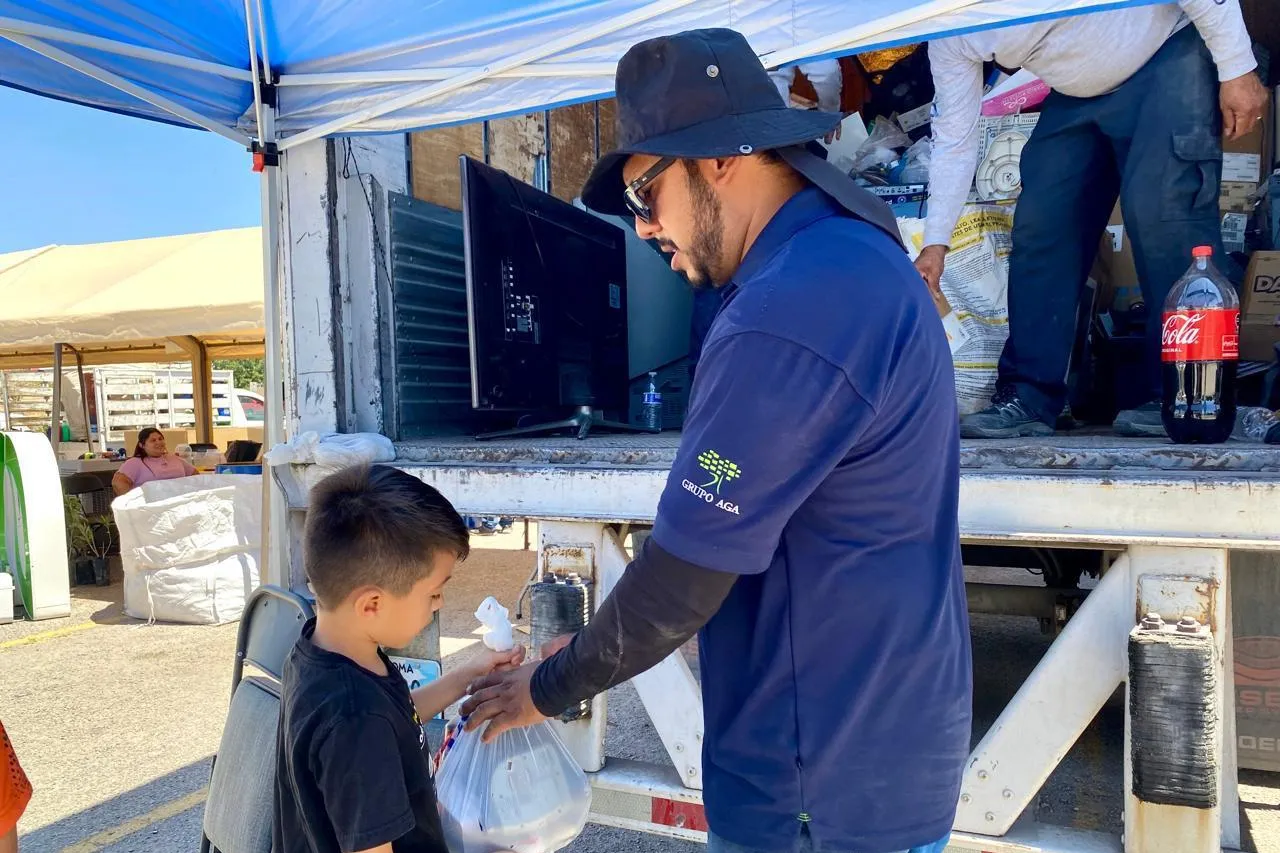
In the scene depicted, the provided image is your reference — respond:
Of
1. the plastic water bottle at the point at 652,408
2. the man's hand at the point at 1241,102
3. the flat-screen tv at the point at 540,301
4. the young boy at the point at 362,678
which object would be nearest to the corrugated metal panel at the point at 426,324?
the flat-screen tv at the point at 540,301

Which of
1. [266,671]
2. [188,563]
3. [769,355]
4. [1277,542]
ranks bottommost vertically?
[188,563]

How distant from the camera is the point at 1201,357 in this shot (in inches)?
77.4

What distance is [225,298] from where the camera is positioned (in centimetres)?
797

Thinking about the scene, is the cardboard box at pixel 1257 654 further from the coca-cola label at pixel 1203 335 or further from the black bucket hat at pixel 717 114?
the black bucket hat at pixel 717 114

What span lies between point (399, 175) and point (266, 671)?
5.68ft

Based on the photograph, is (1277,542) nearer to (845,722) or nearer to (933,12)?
(845,722)

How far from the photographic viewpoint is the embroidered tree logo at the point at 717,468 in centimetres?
104

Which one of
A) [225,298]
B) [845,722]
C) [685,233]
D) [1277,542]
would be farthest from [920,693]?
[225,298]

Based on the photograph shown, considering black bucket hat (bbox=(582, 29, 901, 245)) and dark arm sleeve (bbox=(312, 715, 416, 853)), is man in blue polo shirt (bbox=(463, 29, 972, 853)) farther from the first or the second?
dark arm sleeve (bbox=(312, 715, 416, 853))

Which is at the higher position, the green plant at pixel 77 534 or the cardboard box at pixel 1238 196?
the cardboard box at pixel 1238 196

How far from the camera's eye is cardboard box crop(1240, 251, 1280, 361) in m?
2.81

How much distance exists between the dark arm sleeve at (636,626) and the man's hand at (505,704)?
62 millimetres

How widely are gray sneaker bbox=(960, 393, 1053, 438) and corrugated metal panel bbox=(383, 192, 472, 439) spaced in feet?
5.59

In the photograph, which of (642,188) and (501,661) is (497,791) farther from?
(642,188)
